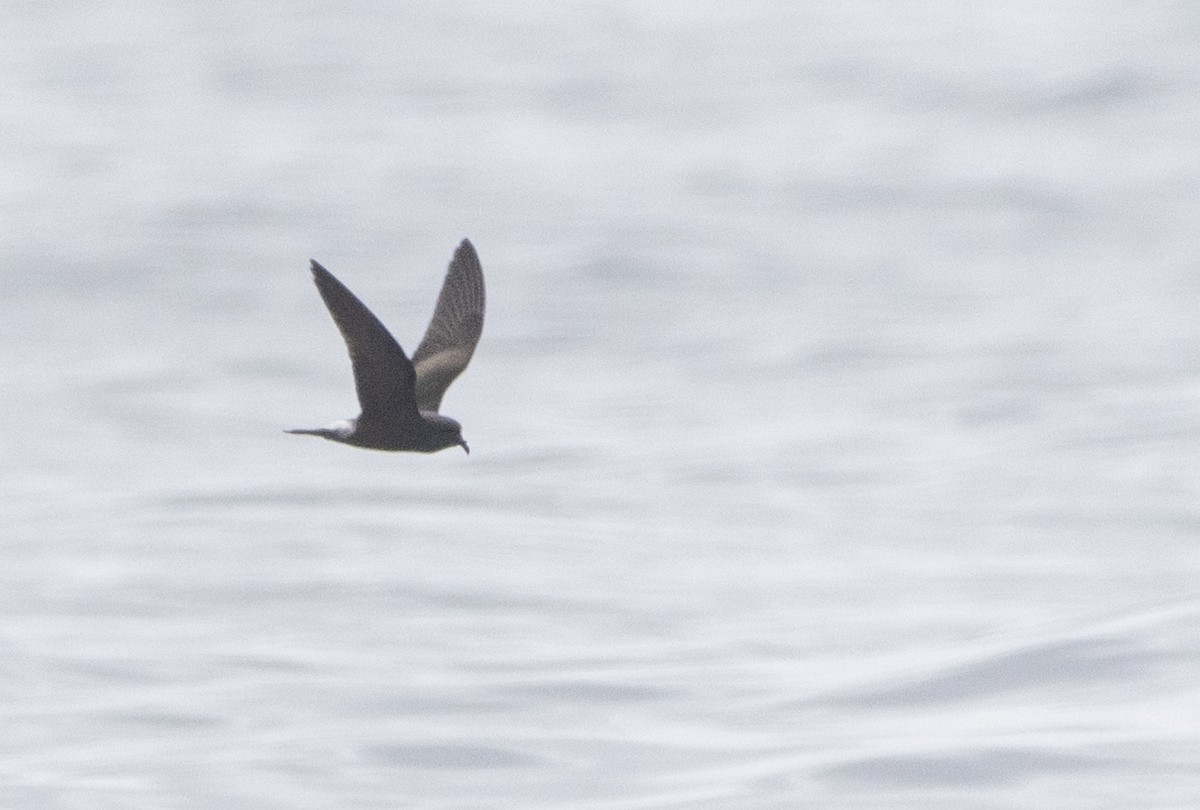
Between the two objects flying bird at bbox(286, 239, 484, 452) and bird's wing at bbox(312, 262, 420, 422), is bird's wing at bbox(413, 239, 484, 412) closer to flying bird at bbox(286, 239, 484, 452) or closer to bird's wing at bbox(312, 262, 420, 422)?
flying bird at bbox(286, 239, 484, 452)

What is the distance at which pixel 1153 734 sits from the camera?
99.9 feet

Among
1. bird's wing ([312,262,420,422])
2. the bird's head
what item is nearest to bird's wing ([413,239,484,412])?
the bird's head

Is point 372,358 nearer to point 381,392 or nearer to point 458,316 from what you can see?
point 381,392

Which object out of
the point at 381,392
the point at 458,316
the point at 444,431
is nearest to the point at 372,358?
the point at 381,392

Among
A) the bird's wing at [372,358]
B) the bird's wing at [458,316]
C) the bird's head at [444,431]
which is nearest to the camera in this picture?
A: the bird's wing at [372,358]

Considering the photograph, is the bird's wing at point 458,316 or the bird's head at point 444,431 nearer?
the bird's head at point 444,431

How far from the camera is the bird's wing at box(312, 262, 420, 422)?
9.05 metres

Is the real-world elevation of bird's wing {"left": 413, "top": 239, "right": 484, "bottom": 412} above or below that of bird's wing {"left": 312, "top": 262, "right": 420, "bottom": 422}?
above

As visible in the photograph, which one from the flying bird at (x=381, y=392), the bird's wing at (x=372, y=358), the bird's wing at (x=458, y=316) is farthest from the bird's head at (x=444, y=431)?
the bird's wing at (x=458, y=316)

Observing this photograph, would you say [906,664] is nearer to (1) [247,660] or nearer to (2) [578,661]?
(2) [578,661]

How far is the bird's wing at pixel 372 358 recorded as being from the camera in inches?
356


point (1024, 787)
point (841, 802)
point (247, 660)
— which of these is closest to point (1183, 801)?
point (1024, 787)

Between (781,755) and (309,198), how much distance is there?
4237cm

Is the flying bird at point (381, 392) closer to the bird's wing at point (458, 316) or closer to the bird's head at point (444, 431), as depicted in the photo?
the bird's head at point (444, 431)
